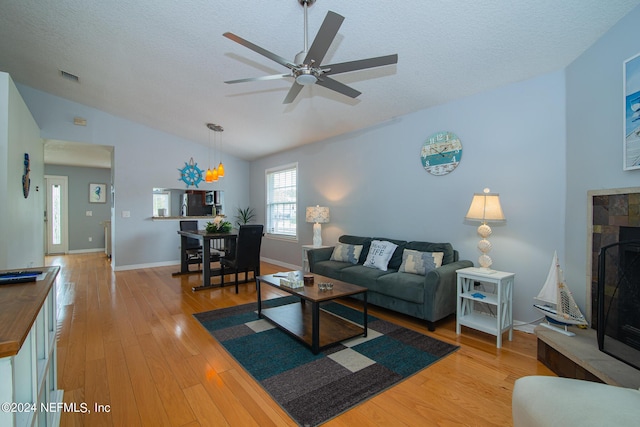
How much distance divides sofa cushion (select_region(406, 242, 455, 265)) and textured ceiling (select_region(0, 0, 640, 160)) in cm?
174

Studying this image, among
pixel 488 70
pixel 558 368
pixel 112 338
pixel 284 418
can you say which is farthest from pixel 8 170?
pixel 558 368

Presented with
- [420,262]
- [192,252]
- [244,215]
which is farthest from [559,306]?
[244,215]

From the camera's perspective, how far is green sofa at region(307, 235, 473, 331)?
2926mm

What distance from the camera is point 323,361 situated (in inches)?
93.8

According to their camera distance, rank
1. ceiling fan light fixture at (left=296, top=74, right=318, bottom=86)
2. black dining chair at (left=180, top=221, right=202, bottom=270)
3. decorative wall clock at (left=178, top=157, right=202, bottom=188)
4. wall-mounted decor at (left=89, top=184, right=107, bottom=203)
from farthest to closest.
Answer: wall-mounted decor at (left=89, top=184, right=107, bottom=203) → decorative wall clock at (left=178, top=157, right=202, bottom=188) → black dining chair at (left=180, top=221, right=202, bottom=270) → ceiling fan light fixture at (left=296, top=74, right=318, bottom=86)

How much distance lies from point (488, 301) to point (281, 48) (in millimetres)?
3139

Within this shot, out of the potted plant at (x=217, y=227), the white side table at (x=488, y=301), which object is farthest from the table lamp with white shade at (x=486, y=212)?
the potted plant at (x=217, y=227)

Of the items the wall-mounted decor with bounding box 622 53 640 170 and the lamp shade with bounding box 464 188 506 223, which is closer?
the wall-mounted decor with bounding box 622 53 640 170

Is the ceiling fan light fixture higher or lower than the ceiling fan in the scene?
lower

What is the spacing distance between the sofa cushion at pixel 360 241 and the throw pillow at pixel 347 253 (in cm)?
7

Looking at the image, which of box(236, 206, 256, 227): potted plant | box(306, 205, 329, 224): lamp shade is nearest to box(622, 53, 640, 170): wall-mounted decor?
box(306, 205, 329, 224): lamp shade

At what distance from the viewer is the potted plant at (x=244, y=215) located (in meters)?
7.53

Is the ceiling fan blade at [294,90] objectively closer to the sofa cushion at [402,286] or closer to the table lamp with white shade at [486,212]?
the table lamp with white shade at [486,212]

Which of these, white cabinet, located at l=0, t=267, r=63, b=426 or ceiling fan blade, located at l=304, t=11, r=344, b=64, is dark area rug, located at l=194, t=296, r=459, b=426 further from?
ceiling fan blade, located at l=304, t=11, r=344, b=64
